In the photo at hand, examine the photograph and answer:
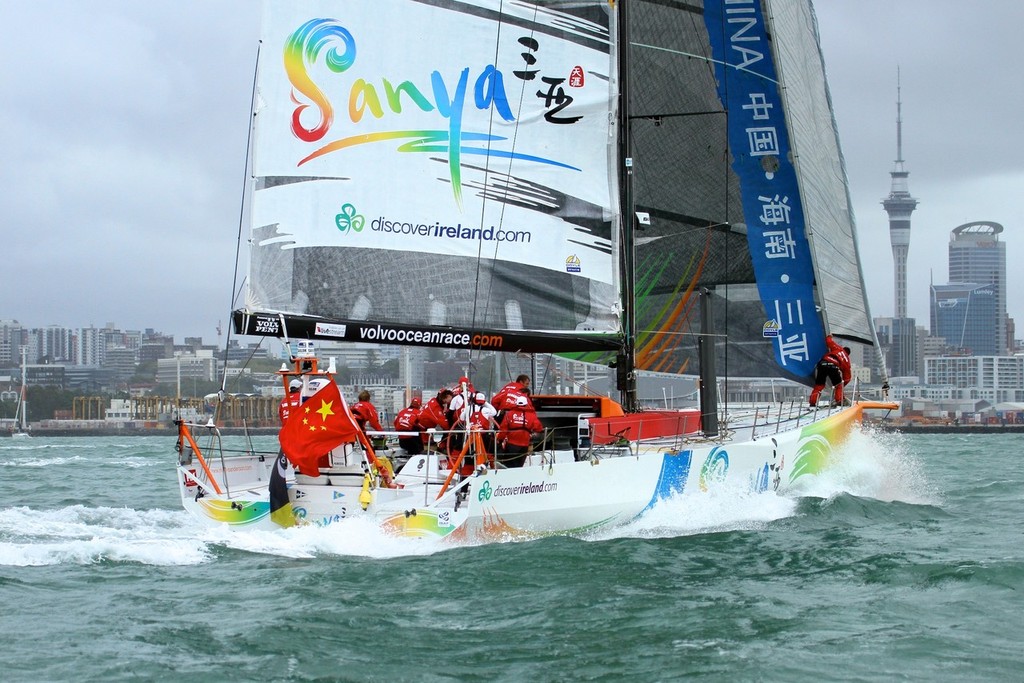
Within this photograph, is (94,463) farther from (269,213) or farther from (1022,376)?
(1022,376)

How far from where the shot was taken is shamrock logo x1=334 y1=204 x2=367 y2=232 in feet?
35.0

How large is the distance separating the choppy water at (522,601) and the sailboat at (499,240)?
0.44 metres

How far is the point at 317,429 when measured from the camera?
30.7ft

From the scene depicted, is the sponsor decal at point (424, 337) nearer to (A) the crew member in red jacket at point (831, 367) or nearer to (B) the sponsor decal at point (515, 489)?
(B) the sponsor decal at point (515, 489)

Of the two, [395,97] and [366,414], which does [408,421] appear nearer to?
[366,414]

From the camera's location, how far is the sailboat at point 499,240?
9.56m

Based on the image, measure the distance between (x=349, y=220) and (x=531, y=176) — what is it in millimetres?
1810

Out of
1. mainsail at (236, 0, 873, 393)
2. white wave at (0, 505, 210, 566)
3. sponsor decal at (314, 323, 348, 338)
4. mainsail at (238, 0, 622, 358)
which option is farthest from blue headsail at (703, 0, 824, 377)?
white wave at (0, 505, 210, 566)

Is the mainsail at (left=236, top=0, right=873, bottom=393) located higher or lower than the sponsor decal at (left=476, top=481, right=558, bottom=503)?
higher

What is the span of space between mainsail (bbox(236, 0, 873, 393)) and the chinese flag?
1.14 meters

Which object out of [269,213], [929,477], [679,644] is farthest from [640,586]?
[929,477]

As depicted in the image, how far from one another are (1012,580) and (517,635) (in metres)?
3.71

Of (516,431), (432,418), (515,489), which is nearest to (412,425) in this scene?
(432,418)

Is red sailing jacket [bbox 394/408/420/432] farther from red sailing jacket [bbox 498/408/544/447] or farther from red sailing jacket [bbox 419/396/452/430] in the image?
red sailing jacket [bbox 498/408/544/447]
